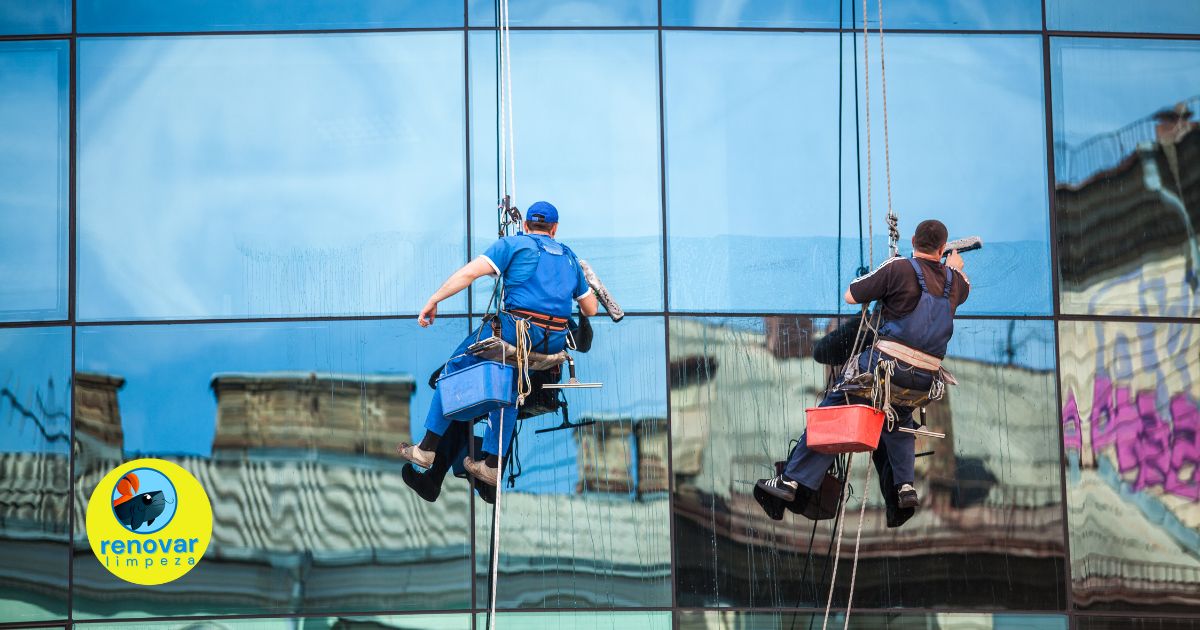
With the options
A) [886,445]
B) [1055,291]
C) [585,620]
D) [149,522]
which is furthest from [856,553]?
[149,522]

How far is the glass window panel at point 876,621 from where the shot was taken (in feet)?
33.5

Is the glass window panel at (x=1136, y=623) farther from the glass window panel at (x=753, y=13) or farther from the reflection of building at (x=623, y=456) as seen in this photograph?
the glass window panel at (x=753, y=13)

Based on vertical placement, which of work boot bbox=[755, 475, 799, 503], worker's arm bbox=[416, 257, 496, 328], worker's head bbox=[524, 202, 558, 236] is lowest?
work boot bbox=[755, 475, 799, 503]

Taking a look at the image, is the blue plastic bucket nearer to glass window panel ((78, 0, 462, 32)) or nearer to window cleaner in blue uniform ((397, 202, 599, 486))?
window cleaner in blue uniform ((397, 202, 599, 486))

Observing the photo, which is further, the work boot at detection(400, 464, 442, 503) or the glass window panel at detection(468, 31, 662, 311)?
the glass window panel at detection(468, 31, 662, 311)

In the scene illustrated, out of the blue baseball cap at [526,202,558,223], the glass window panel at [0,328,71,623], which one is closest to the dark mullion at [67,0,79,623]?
the glass window panel at [0,328,71,623]

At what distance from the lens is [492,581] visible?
33.4 ft

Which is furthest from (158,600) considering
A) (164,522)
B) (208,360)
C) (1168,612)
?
(1168,612)

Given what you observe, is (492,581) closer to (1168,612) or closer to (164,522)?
(164,522)

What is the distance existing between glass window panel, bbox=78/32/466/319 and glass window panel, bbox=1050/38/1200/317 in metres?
4.06

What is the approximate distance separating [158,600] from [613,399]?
3.14m

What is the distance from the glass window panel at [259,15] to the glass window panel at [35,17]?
0.39 feet

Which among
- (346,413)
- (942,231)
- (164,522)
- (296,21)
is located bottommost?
(164,522)

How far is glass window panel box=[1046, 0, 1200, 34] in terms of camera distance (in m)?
11.0
